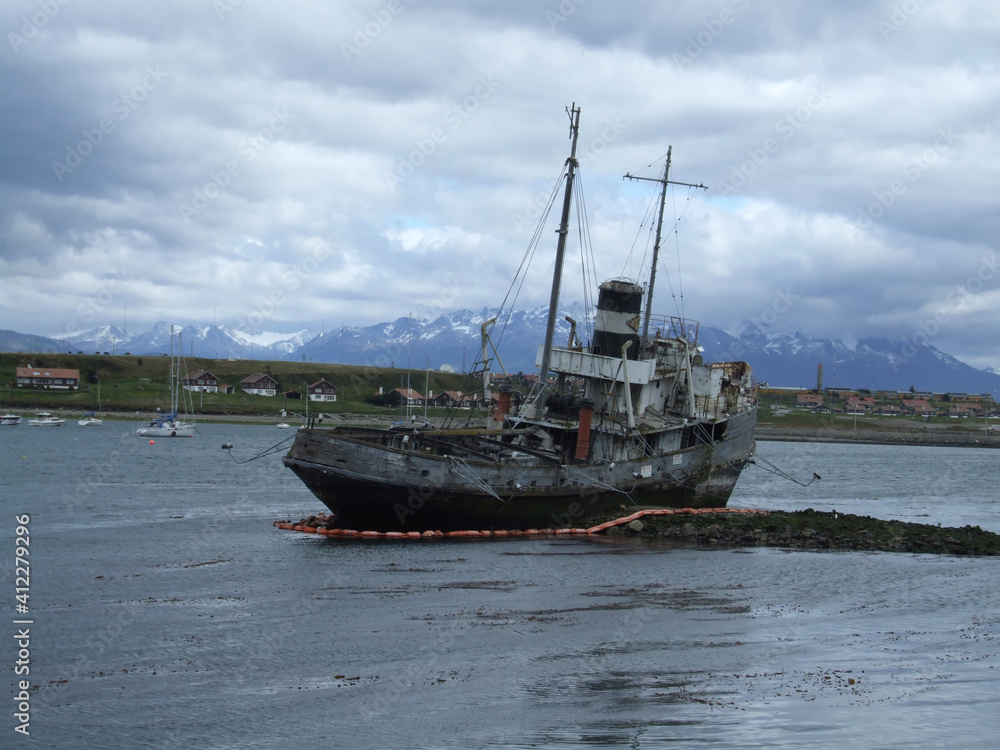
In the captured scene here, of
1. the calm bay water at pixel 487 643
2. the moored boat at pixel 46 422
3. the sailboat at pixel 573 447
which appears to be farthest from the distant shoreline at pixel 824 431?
the calm bay water at pixel 487 643

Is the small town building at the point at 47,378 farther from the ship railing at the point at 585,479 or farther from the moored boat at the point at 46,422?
the ship railing at the point at 585,479

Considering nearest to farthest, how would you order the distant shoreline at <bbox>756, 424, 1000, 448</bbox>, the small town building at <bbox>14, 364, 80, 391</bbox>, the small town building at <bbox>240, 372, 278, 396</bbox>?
the small town building at <bbox>14, 364, 80, 391</bbox>, the small town building at <bbox>240, 372, 278, 396</bbox>, the distant shoreline at <bbox>756, 424, 1000, 448</bbox>

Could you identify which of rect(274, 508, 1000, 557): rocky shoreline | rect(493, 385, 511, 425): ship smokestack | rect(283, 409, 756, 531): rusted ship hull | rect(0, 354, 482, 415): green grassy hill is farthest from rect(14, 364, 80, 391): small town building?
rect(283, 409, 756, 531): rusted ship hull

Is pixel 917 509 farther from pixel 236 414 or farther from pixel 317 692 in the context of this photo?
pixel 236 414

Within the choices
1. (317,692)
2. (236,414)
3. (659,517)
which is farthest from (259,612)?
(236,414)

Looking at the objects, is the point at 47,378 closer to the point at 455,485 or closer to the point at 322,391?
the point at 322,391

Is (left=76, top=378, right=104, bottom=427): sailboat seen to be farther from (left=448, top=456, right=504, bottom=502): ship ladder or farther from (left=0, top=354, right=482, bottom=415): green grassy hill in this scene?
(left=448, top=456, right=504, bottom=502): ship ladder

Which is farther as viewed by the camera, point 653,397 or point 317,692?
point 653,397

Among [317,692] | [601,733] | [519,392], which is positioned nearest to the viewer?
[601,733]

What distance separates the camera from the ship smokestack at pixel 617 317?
3947 cm

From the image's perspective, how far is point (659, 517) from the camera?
1451 inches

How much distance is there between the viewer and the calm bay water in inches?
586

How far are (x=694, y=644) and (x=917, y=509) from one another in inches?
1529

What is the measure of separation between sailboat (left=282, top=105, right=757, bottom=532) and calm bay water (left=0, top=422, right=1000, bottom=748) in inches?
75.1
